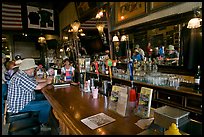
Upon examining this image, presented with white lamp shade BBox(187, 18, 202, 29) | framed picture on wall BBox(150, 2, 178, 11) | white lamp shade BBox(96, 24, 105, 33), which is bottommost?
white lamp shade BBox(187, 18, 202, 29)

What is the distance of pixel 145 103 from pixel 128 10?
185 centimetres

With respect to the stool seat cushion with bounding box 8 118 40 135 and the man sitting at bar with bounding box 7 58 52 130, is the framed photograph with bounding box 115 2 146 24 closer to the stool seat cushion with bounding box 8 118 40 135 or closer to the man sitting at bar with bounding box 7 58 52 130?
the man sitting at bar with bounding box 7 58 52 130

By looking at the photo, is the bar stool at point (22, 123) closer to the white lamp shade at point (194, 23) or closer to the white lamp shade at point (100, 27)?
the white lamp shade at point (100, 27)

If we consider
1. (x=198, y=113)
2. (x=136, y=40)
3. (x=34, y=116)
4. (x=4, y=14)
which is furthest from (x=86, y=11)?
(x=4, y=14)

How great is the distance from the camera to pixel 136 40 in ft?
8.02

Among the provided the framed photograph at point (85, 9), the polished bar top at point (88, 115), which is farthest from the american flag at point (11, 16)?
the polished bar top at point (88, 115)

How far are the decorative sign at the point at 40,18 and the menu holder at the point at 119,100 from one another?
215 inches

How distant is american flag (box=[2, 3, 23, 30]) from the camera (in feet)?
17.5

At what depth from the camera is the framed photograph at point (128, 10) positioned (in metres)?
2.35

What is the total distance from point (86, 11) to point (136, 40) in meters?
1.67

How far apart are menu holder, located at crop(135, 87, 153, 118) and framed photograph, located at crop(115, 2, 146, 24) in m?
1.52

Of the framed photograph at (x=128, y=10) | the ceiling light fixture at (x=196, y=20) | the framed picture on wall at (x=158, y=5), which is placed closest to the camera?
the ceiling light fixture at (x=196, y=20)

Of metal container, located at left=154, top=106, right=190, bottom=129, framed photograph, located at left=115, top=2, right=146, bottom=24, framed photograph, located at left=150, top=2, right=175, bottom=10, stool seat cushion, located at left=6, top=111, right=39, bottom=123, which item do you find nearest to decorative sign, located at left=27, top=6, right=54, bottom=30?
framed photograph, located at left=115, top=2, right=146, bottom=24

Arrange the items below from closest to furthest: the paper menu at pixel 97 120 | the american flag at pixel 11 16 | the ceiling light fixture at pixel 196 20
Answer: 1. the paper menu at pixel 97 120
2. the ceiling light fixture at pixel 196 20
3. the american flag at pixel 11 16
